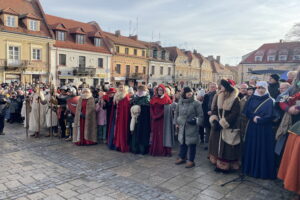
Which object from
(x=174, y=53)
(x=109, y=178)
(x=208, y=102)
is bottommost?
(x=109, y=178)

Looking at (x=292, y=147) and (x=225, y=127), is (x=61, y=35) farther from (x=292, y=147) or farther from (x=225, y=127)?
(x=292, y=147)

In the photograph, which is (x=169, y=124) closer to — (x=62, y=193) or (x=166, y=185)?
(x=166, y=185)

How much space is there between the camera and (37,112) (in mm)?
7824

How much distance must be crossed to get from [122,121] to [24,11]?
23.9 m

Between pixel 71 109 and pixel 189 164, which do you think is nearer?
pixel 189 164

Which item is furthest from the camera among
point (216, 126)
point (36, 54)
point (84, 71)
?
point (84, 71)

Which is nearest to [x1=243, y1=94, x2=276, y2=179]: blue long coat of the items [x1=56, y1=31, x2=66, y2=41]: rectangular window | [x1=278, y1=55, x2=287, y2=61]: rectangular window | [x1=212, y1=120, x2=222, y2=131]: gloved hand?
[x1=212, y1=120, x2=222, y2=131]: gloved hand

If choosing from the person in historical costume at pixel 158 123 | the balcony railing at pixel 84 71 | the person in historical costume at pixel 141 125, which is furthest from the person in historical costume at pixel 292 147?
the balcony railing at pixel 84 71

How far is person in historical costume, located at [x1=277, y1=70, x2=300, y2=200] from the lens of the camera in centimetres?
360

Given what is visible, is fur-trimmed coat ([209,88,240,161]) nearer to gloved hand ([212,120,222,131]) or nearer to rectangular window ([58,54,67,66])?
gloved hand ([212,120,222,131])

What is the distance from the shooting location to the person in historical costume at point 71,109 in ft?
23.5

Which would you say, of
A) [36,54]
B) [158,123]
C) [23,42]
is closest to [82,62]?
[36,54]

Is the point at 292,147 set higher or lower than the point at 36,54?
lower

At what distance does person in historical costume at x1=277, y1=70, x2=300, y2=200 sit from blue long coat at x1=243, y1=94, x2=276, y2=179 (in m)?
0.36
